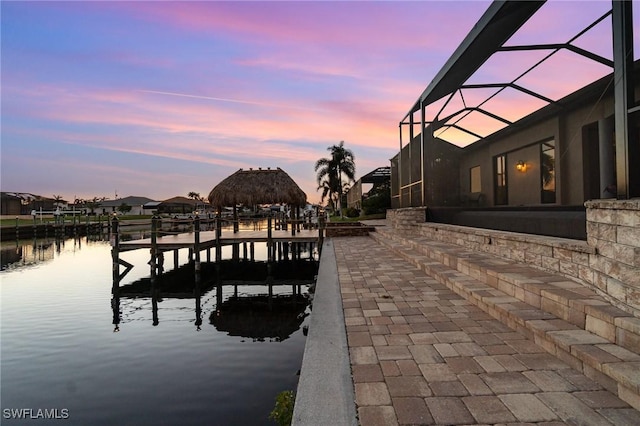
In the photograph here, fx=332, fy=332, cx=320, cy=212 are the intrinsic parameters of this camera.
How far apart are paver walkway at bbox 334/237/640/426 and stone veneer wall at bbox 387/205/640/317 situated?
829 millimetres

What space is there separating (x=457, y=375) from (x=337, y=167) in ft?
86.7

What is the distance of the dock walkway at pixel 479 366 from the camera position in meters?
1.93

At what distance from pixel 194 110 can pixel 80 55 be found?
197 inches

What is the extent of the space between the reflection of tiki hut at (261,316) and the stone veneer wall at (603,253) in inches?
183

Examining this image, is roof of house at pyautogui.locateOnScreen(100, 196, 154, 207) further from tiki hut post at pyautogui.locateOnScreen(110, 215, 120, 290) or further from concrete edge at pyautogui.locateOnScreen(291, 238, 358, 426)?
concrete edge at pyautogui.locateOnScreen(291, 238, 358, 426)

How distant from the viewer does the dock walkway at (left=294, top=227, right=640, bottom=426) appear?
1.93m

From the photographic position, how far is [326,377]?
2.46 metres

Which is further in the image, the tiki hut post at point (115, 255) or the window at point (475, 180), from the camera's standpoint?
the tiki hut post at point (115, 255)

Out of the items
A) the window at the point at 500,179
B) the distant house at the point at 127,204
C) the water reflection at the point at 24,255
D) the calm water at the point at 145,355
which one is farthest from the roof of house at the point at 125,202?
the window at the point at 500,179

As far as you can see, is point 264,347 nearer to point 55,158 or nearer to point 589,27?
point 589,27

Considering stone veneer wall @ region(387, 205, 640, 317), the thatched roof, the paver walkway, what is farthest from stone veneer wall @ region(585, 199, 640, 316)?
the thatched roof

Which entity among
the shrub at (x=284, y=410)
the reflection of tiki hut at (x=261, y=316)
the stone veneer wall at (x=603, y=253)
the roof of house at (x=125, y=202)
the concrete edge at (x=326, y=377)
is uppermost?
the roof of house at (x=125, y=202)

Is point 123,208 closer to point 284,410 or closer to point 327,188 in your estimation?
point 327,188

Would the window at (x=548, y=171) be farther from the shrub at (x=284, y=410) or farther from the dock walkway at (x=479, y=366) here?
the shrub at (x=284, y=410)
